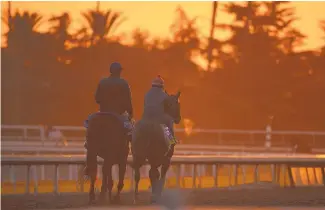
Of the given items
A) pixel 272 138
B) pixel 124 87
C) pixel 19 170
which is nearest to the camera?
pixel 124 87

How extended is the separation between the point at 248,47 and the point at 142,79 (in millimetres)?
6220

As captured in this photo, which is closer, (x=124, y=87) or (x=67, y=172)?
(x=124, y=87)

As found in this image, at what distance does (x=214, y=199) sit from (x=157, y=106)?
264cm

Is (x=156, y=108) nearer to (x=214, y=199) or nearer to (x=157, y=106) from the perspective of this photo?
(x=157, y=106)

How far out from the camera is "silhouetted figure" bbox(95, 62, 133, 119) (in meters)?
22.4

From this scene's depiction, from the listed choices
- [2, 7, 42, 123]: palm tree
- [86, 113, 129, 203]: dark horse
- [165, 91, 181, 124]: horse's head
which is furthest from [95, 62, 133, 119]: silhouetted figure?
[2, 7, 42, 123]: palm tree

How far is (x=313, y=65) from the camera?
80.4 metres

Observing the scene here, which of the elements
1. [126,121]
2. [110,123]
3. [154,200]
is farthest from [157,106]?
[154,200]

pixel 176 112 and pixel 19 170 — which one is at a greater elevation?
pixel 176 112

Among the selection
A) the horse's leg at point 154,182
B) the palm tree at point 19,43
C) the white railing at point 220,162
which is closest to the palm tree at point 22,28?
the palm tree at point 19,43

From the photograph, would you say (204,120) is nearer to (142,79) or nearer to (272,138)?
(142,79)

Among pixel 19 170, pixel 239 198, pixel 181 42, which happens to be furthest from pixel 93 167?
pixel 181 42

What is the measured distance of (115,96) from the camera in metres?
22.3

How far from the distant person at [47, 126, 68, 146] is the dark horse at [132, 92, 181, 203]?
111 feet
